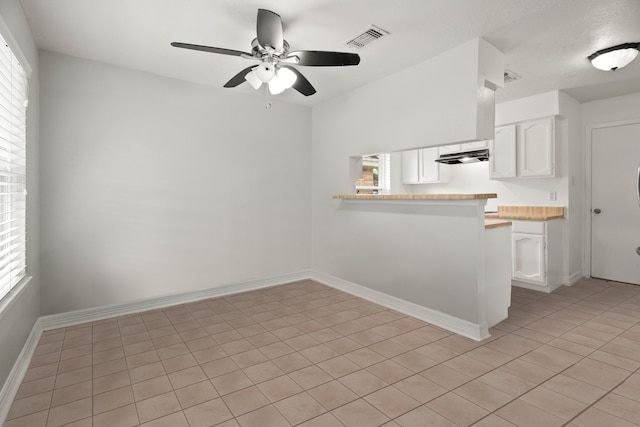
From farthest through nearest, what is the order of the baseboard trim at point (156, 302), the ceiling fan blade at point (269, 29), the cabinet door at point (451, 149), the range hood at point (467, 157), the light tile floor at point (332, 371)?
the cabinet door at point (451, 149)
the range hood at point (467, 157)
the baseboard trim at point (156, 302)
the ceiling fan blade at point (269, 29)
the light tile floor at point (332, 371)

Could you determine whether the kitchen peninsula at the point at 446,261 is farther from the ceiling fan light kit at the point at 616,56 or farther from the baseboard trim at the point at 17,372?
the baseboard trim at the point at 17,372

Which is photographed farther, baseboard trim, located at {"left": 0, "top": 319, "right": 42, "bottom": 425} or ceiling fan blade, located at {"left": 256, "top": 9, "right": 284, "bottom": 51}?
ceiling fan blade, located at {"left": 256, "top": 9, "right": 284, "bottom": 51}

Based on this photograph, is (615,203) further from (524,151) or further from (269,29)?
(269,29)

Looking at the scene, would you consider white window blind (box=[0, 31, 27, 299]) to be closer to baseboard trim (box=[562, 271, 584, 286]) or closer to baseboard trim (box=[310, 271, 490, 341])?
baseboard trim (box=[310, 271, 490, 341])

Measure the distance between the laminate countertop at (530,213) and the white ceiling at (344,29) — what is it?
1.63 metres

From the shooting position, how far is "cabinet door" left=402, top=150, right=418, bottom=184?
562 centimetres

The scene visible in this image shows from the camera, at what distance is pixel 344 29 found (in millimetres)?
2578

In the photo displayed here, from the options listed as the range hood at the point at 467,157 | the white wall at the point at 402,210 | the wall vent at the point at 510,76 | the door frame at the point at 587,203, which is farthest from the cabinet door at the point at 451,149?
the white wall at the point at 402,210

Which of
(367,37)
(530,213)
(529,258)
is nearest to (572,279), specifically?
(529,258)

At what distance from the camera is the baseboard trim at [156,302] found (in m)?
3.03

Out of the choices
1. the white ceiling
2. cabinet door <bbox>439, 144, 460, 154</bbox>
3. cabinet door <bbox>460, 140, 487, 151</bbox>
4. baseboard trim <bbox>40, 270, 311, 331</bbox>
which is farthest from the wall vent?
baseboard trim <bbox>40, 270, 311, 331</bbox>

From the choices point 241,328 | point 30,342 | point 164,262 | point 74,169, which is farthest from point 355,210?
point 30,342

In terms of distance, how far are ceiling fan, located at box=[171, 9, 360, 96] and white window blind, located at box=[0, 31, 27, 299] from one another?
1.02m

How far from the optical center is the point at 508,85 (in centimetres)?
379
